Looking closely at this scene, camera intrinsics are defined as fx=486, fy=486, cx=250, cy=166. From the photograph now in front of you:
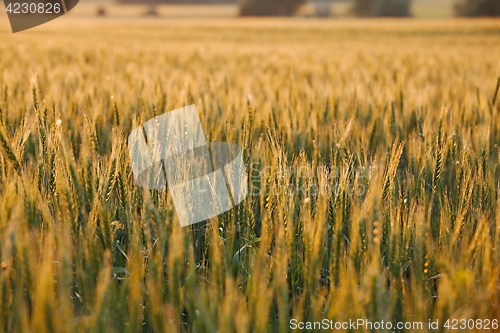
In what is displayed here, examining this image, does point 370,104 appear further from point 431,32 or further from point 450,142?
point 431,32

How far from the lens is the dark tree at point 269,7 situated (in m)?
40.1

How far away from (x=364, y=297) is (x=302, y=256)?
252 millimetres

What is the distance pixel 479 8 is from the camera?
3478cm

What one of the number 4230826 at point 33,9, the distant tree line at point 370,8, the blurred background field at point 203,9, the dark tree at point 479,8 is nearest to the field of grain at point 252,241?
the number 4230826 at point 33,9

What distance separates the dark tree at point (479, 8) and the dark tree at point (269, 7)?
41.7 ft

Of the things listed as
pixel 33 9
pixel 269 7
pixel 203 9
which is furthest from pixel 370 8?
pixel 33 9

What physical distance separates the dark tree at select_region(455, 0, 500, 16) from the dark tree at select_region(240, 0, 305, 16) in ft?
41.7

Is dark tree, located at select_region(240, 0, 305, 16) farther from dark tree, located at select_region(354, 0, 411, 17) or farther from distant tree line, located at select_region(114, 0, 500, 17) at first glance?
dark tree, located at select_region(354, 0, 411, 17)

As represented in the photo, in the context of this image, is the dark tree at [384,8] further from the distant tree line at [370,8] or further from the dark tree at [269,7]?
the dark tree at [269,7]

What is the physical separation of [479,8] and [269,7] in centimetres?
1634

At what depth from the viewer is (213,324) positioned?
2.81ft

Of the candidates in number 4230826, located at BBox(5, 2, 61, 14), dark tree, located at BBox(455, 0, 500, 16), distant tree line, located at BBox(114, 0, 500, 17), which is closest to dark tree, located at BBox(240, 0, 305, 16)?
distant tree line, located at BBox(114, 0, 500, 17)

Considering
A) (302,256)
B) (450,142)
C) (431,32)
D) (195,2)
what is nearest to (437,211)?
(450,142)

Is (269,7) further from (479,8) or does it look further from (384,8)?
(479,8)
